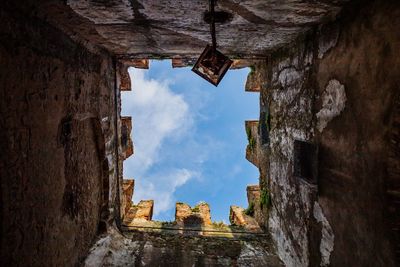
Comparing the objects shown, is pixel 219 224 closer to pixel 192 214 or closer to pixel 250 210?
pixel 192 214

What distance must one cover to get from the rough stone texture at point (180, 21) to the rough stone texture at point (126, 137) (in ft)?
7.74

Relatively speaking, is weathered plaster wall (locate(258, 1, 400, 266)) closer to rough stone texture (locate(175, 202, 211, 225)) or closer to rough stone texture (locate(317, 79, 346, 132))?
rough stone texture (locate(317, 79, 346, 132))

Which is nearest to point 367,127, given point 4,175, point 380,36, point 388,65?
point 388,65

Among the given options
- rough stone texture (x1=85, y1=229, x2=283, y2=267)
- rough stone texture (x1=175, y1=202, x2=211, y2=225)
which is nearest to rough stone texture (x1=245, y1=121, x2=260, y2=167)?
rough stone texture (x1=175, y1=202, x2=211, y2=225)

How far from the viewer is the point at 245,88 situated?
6.66 meters

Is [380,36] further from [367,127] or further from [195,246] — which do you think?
[195,246]

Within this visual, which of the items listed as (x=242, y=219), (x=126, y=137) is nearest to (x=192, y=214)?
→ (x=242, y=219)

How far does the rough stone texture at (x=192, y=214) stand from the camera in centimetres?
561

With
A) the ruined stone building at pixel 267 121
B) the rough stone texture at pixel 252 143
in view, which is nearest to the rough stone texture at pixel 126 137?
the ruined stone building at pixel 267 121

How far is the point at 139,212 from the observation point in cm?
612

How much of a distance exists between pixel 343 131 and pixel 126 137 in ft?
14.8

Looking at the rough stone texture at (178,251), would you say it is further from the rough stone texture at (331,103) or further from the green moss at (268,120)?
the rough stone texture at (331,103)

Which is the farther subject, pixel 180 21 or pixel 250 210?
pixel 250 210

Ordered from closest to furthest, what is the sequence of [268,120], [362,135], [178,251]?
1. [362,135]
2. [178,251]
3. [268,120]
